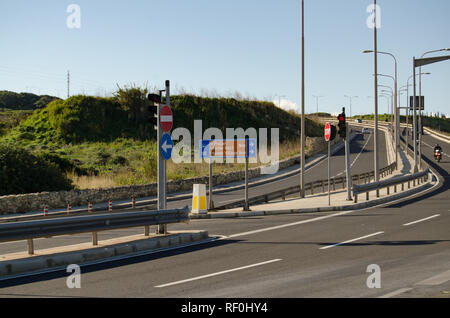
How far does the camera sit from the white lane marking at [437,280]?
7.63 metres

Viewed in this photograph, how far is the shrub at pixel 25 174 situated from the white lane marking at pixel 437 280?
79.2 ft

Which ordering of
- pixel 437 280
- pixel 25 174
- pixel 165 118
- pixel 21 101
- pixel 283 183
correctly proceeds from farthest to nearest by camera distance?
pixel 21 101 → pixel 283 183 → pixel 25 174 → pixel 165 118 → pixel 437 280

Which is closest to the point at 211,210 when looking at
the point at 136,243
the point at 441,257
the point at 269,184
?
the point at 136,243

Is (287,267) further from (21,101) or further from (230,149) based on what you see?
(21,101)

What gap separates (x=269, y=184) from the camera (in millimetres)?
41375

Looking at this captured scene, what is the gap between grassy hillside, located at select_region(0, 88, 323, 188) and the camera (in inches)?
1524

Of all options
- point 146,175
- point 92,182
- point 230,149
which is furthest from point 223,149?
point 146,175

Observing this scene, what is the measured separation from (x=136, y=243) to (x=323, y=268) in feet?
14.6

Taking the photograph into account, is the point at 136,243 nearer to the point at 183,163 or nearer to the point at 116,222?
the point at 116,222

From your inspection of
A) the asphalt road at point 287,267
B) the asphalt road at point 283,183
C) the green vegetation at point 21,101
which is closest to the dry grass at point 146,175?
the asphalt road at point 283,183

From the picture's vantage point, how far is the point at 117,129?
58.3 metres

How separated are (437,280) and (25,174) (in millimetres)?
25023
